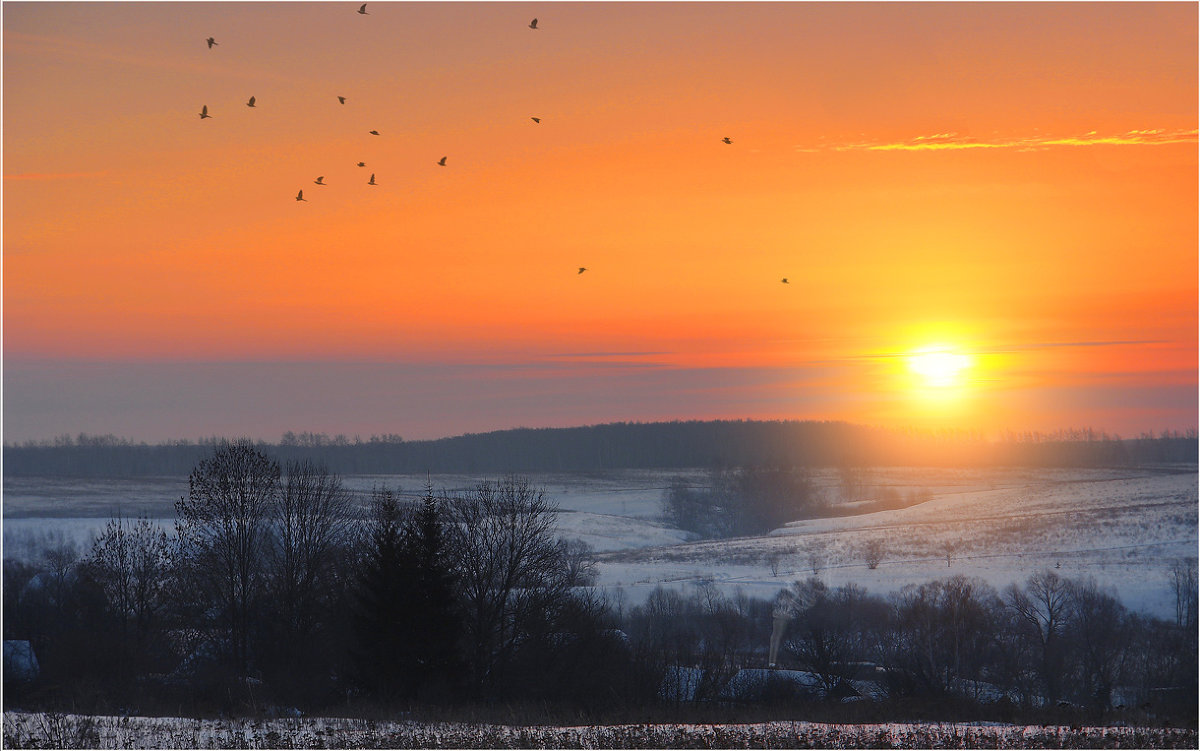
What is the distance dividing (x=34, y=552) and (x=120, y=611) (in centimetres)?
3727

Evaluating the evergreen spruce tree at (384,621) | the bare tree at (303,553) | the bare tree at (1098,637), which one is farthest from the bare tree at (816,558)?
the evergreen spruce tree at (384,621)

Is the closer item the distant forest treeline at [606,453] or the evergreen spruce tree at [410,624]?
the evergreen spruce tree at [410,624]

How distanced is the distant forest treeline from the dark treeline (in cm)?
9693

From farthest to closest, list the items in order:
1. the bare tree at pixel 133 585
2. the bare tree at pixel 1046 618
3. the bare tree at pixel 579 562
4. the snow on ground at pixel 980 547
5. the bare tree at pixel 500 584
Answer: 1. the snow on ground at pixel 980 547
2. the bare tree at pixel 579 562
3. the bare tree at pixel 133 585
4. the bare tree at pixel 1046 618
5. the bare tree at pixel 500 584

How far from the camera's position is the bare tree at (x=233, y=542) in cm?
4188

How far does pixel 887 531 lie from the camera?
91.1m

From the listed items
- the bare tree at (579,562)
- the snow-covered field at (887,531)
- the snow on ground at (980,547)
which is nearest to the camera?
the bare tree at (579,562)

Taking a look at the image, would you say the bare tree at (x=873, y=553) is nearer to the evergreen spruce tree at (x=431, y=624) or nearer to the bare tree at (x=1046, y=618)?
the bare tree at (x=1046, y=618)

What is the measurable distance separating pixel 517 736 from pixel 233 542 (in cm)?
2807

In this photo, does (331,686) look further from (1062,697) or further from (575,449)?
(575,449)

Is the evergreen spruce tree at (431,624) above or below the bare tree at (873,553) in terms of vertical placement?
above

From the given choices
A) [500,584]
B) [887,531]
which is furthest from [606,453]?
[500,584]

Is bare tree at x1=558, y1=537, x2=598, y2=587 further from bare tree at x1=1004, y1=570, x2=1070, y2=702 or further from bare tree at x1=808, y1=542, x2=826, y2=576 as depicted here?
bare tree at x1=1004, y1=570, x2=1070, y2=702

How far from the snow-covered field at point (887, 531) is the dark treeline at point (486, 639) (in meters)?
10.3
